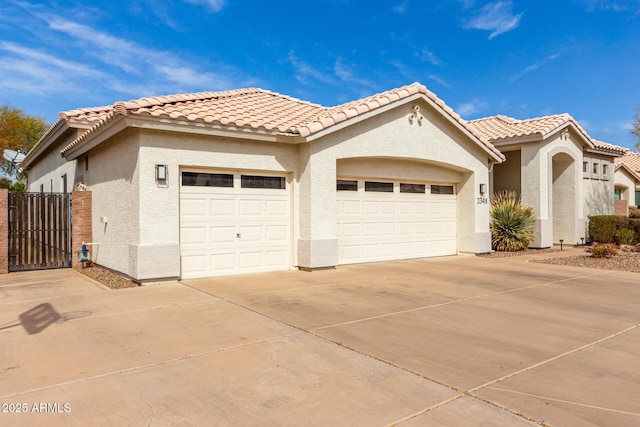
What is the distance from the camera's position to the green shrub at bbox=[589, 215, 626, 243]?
60.1 feet

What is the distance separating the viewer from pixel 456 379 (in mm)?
4262

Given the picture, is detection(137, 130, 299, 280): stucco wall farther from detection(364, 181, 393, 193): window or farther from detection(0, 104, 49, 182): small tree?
detection(0, 104, 49, 182): small tree

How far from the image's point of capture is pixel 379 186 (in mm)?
13055

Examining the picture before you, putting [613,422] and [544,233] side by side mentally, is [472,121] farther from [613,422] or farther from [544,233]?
[613,422]

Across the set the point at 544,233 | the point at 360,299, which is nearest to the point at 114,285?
the point at 360,299

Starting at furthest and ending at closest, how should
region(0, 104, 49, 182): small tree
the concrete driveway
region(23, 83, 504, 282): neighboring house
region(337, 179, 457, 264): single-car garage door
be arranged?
region(0, 104, 49, 182): small tree
region(337, 179, 457, 264): single-car garage door
region(23, 83, 504, 282): neighboring house
the concrete driveway

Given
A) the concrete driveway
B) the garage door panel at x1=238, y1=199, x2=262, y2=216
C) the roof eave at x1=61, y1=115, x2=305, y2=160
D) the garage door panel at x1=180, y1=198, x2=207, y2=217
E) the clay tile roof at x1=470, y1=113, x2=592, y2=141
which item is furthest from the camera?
the clay tile roof at x1=470, y1=113, x2=592, y2=141

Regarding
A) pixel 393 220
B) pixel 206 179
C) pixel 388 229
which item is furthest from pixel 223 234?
pixel 393 220

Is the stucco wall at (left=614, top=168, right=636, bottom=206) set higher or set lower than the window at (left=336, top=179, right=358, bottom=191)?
higher

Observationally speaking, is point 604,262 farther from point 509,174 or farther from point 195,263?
point 195,263

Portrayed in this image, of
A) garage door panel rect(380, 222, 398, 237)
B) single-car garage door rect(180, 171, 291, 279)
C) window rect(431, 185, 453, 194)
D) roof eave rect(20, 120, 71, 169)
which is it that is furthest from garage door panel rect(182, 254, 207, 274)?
window rect(431, 185, 453, 194)

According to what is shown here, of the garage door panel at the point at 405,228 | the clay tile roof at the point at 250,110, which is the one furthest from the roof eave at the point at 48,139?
the garage door panel at the point at 405,228

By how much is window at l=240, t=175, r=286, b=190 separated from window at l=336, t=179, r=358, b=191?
1663mm

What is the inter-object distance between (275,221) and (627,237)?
50.7ft
